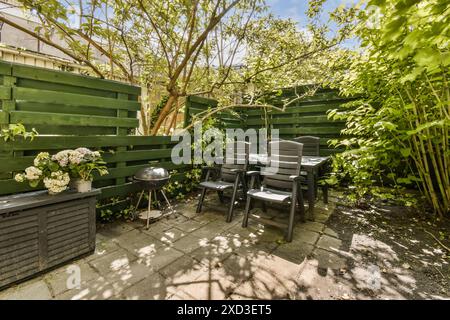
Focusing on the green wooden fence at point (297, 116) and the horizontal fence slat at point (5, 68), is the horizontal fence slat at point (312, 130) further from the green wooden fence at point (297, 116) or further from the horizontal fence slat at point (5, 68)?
the horizontal fence slat at point (5, 68)

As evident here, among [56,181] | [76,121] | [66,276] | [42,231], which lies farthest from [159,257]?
[76,121]

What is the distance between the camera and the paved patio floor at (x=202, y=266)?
72.7 inches

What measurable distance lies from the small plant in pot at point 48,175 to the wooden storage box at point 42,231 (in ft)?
0.34

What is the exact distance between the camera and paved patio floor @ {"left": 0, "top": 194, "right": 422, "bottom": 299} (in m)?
1.85

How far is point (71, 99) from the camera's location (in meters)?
2.77

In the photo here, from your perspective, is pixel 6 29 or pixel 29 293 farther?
pixel 6 29

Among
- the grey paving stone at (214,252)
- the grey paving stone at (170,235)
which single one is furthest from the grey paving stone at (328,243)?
the grey paving stone at (170,235)

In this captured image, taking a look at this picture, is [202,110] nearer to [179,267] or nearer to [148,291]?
[179,267]

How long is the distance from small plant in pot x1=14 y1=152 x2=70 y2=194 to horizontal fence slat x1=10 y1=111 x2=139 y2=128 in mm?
600

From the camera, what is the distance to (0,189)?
7.60 ft

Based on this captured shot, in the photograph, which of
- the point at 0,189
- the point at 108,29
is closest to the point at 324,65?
the point at 108,29

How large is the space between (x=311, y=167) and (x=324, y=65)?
108 inches

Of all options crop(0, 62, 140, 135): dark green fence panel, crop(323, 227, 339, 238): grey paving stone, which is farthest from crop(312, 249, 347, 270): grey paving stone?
crop(0, 62, 140, 135): dark green fence panel
